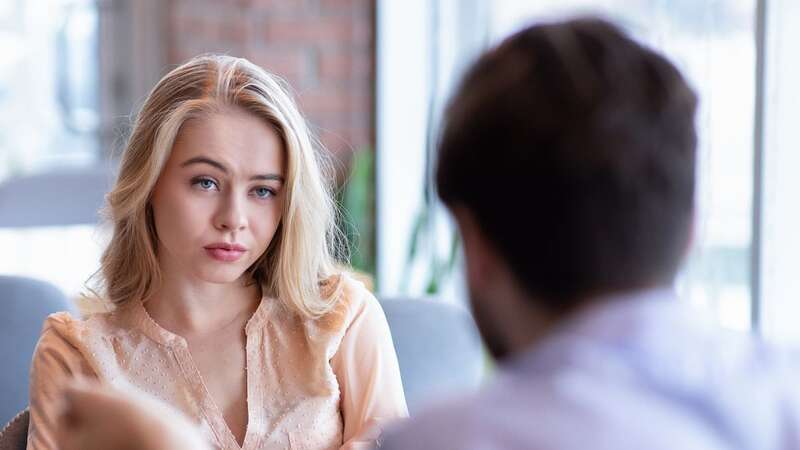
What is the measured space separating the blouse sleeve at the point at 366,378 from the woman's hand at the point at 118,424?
0.75 metres

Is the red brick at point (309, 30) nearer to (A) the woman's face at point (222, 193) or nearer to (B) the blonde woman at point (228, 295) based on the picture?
(B) the blonde woman at point (228, 295)

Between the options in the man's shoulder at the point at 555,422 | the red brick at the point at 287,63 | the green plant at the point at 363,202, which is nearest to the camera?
the man's shoulder at the point at 555,422

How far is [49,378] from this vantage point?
149cm

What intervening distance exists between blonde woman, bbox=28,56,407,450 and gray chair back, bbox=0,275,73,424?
0.26 m

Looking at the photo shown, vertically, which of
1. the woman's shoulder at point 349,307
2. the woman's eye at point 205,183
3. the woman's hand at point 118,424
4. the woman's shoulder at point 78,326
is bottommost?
the woman's shoulder at point 78,326

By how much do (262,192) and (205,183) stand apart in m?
0.08

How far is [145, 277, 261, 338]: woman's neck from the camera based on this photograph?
159 centimetres

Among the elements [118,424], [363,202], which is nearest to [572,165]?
[118,424]

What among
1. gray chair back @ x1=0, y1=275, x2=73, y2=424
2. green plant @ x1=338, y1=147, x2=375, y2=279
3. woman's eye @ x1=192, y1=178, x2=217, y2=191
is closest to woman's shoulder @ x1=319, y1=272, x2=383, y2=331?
woman's eye @ x1=192, y1=178, x2=217, y2=191

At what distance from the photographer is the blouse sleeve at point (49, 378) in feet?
4.78

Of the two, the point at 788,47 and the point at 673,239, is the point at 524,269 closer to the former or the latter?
the point at 673,239

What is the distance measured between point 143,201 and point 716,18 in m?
1.53

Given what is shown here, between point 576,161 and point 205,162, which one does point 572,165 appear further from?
point 205,162

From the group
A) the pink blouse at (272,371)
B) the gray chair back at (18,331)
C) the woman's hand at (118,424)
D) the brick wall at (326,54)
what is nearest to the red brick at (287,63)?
the brick wall at (326,54)
